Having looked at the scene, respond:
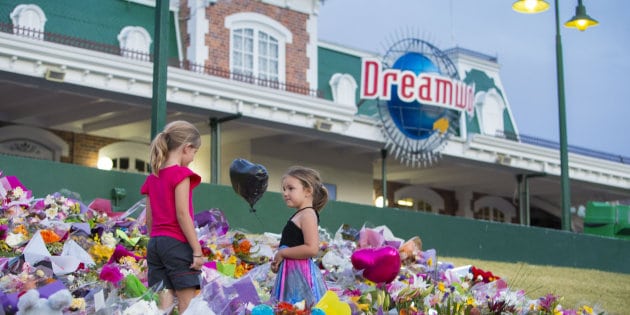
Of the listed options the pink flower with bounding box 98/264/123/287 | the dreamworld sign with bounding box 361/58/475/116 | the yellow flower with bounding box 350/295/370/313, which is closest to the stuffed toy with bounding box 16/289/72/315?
the pink flower with bounding box 98/264/123/287

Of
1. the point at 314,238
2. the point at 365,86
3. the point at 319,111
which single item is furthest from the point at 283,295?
the point at 365,86

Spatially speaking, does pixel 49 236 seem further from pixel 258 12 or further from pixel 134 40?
pixel 258 12

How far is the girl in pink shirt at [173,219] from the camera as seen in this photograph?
5.64m

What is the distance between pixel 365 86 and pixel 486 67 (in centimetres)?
821

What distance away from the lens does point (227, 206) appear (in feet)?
40.4

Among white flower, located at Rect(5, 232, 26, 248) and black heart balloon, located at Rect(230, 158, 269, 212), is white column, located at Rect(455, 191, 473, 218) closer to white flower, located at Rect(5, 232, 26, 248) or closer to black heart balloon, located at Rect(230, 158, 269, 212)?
black heart balloon, located at Rect(230, 158, 269, 212)

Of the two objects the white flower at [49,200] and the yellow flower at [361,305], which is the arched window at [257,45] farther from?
the yellow flower at [361,305]

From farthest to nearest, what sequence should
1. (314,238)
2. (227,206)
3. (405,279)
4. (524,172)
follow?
(524,172)
(227,206)
(405,279)
(314,238)

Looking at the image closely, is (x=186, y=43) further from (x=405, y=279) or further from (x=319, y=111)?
(x=405, y=279)

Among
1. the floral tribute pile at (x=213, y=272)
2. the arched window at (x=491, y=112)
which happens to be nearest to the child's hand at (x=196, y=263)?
the floral tribute pile at (x=213, y=272)

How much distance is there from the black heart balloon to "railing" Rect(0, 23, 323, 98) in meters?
9.80

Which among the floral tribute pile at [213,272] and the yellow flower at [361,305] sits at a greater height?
the floral tribute pile at [213,272]

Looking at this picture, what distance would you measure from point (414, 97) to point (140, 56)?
6.98m

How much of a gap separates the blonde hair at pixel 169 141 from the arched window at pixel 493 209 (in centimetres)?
2735
